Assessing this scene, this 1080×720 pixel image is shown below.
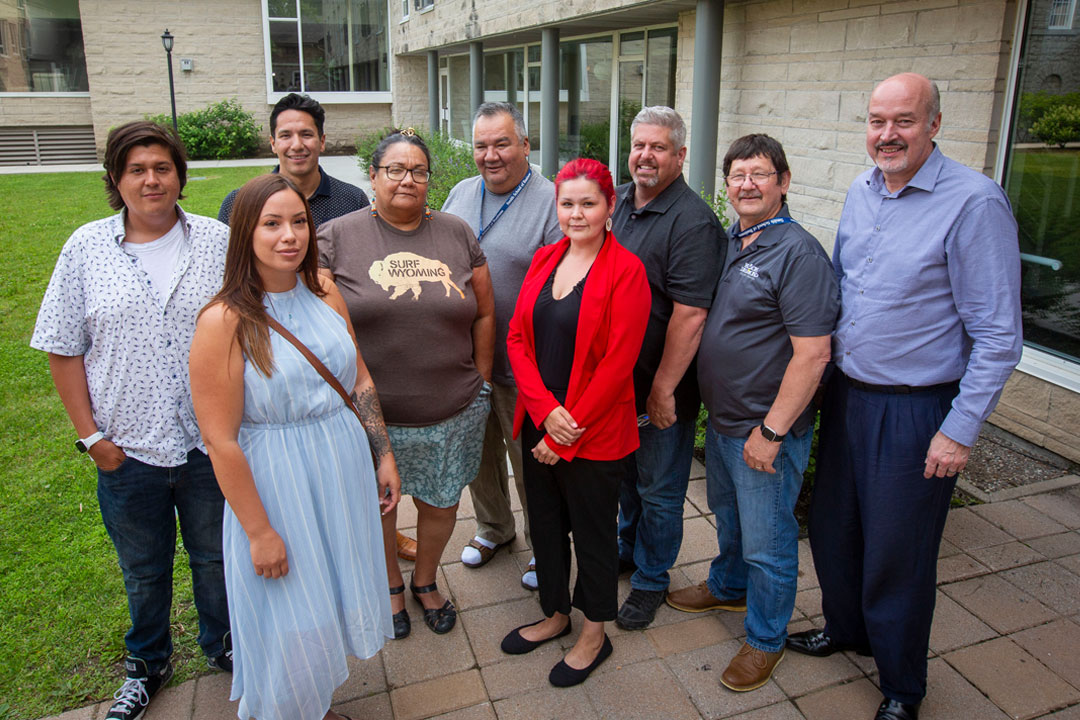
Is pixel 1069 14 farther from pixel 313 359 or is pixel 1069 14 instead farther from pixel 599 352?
pixel 313 359

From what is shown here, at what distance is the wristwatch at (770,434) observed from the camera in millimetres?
2659

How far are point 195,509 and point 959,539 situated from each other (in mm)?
3452

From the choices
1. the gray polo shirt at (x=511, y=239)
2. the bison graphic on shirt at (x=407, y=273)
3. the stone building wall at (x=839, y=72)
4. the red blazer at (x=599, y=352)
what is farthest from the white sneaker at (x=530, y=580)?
the stone building wall at (x=839, y=72)

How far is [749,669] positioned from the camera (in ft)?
9.48

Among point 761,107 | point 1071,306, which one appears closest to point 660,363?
point 1071,306

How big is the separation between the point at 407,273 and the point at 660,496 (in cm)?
135

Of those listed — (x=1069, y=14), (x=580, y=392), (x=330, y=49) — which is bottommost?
(x=580, y=392)

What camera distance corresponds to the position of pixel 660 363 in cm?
302

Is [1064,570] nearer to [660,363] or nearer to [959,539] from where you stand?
[959,539]

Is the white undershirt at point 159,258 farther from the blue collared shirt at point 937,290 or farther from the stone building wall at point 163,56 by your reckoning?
the stone building wall at point 163,56

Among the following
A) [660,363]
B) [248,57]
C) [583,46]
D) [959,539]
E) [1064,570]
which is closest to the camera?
[660,363]

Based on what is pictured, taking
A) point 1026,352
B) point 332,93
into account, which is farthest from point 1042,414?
point 332,93

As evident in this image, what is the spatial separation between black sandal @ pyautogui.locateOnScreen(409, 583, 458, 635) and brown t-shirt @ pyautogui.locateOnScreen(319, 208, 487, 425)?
783 mm

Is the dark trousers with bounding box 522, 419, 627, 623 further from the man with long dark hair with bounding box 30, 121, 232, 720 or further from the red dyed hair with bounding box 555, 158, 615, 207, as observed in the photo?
the man with long dark hair with bounding box 30, 121, 232, 720
